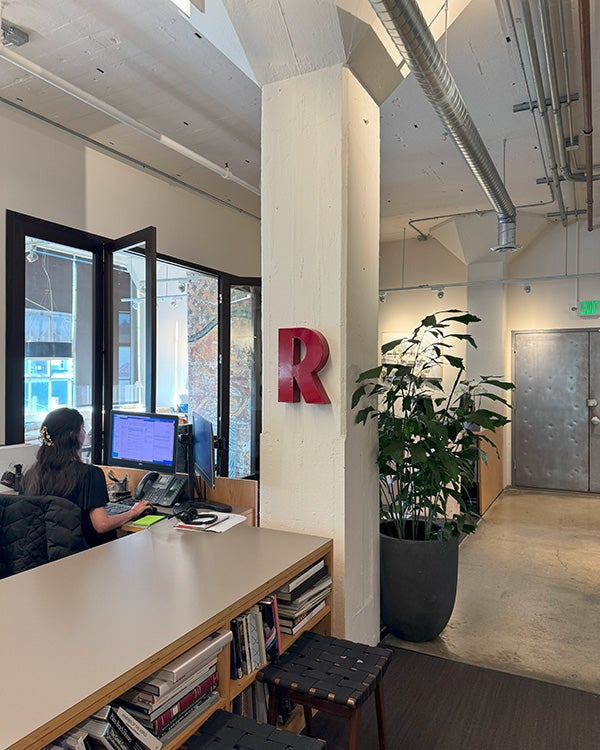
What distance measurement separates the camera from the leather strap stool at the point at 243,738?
1.46 metres

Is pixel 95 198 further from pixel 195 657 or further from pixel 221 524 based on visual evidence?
pixel 195 657

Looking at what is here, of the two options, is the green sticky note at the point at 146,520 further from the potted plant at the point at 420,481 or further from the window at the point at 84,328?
the potted plant at the point at 420,481

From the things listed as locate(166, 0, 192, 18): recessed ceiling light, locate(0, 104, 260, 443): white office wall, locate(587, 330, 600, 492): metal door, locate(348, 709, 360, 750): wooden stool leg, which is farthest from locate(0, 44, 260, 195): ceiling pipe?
locate(587, 330, 600, 492): metal door

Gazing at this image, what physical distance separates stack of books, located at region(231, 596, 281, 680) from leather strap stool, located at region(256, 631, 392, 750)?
44 millimetres

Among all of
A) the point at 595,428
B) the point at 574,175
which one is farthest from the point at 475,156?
the point at 595,428

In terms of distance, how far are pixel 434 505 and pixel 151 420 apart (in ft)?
5.43

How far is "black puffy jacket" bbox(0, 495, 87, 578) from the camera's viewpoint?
2234 mm

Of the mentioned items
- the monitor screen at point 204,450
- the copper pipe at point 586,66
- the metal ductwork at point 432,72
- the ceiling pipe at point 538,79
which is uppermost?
the ceiling pipe at point 538,79

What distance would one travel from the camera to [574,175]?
4.72 metres

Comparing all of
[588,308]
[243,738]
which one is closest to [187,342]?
[588,308]

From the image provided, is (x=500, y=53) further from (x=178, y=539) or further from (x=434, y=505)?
(x=178, y=539)

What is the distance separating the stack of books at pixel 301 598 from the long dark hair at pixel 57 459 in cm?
112

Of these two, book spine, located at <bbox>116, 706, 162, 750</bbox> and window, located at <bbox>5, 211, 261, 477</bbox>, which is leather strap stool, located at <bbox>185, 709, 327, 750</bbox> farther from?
window, located at <bbox>5, 211, 261, 477</bbox>

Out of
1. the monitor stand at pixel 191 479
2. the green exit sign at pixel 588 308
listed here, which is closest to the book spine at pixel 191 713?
the monitor stand at pixel 191 479
